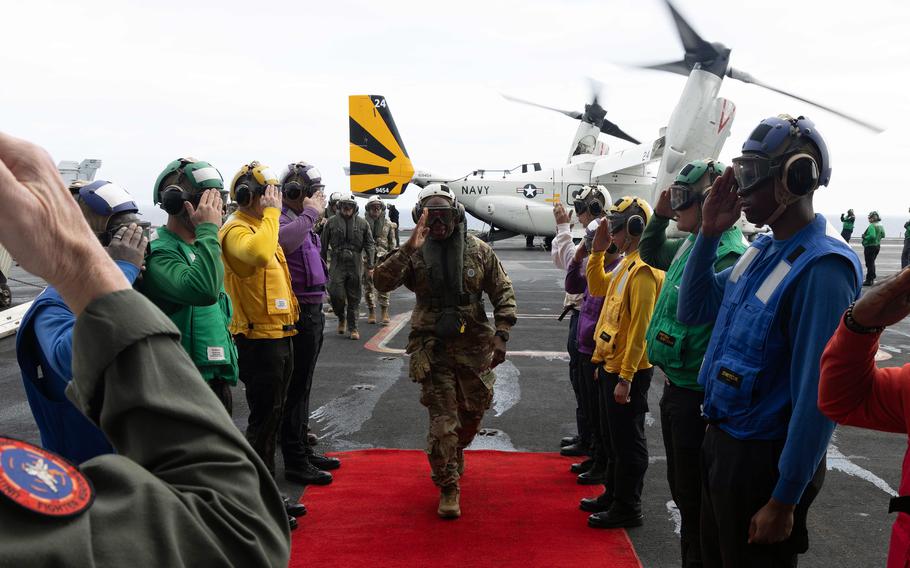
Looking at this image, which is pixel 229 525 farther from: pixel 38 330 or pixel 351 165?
pixel 351 165

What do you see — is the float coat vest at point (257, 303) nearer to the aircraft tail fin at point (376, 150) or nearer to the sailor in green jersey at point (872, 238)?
the sailor in green jersey at point (872, 238)

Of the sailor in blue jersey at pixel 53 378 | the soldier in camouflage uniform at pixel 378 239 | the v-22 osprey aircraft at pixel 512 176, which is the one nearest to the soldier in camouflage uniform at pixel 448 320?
→ the sailor in blue jersey at pixel 53 378

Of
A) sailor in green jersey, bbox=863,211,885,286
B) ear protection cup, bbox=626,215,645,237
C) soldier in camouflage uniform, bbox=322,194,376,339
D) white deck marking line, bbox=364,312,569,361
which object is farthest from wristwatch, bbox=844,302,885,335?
sailor in green jersey, bbox=863,211,885,286

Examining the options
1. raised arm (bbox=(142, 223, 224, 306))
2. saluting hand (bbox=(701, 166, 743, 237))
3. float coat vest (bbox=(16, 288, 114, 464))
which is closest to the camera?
float coat vest (bbox=(16, 288, 114, 464))

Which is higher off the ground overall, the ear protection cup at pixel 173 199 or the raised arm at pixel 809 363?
the ear protection cup at pixel 173 199

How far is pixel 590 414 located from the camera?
532cm

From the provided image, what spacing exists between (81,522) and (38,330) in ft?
4.67

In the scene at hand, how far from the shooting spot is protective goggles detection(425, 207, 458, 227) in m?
4.74

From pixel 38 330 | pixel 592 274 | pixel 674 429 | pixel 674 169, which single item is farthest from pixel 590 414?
pixel 674 169

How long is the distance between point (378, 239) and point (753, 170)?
421 inches

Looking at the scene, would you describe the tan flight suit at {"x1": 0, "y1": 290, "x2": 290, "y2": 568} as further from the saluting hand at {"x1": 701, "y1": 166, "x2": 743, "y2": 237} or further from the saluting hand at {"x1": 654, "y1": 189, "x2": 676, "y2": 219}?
the saluting hand at {"x1": 654, "y1": 189, "x2": 676, "y2": 219}

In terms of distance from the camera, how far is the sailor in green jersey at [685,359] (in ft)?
11.5

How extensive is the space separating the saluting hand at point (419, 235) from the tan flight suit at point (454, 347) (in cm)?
10

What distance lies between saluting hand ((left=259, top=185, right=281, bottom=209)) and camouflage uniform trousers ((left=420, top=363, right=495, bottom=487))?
1535 millimetres
